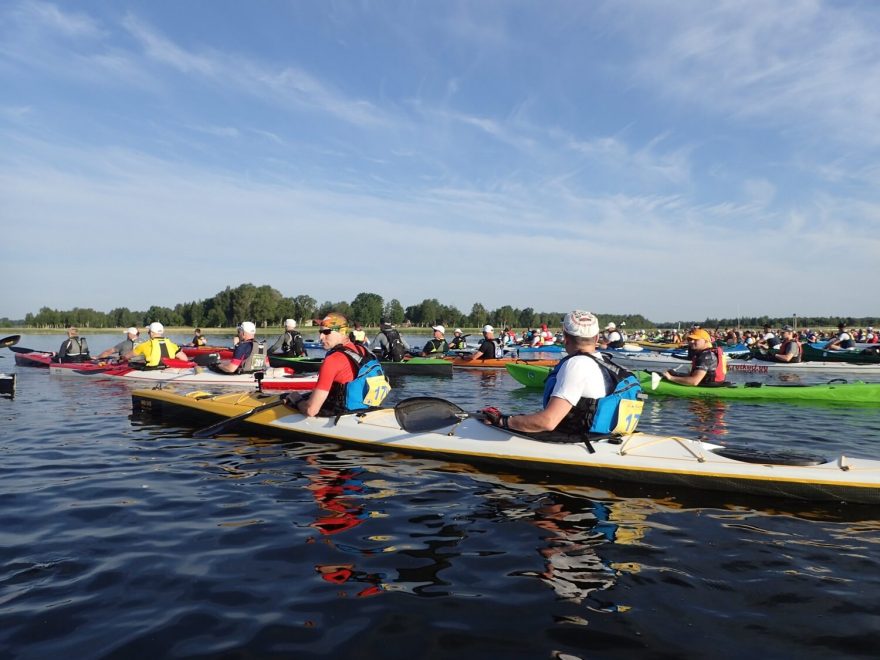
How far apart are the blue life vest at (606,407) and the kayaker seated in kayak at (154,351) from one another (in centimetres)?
1442

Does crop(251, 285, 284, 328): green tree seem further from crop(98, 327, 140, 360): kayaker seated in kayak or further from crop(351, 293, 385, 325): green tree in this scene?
crop(98, 327, 140, 360): kayaker seated in kayak

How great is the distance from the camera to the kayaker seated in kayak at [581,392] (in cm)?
579

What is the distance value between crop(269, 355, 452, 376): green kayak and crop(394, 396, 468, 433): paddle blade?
38.7 ft

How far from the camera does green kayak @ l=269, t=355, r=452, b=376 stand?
19.2 m

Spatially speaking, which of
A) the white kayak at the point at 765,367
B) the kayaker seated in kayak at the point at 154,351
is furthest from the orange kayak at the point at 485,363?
the kayaker seated in kayak at the point at 154,351

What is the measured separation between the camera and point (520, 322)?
525ft

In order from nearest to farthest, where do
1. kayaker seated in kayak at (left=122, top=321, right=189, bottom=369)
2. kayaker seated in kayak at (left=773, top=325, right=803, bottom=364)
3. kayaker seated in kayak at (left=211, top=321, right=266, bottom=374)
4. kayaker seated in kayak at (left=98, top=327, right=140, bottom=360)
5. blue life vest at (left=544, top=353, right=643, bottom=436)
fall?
blue life vest at (left=544, top=353, right=643, bottom=436) → kayaker seated in kayak at (left=211, top=321, right=266, bottom=374) → kayaker seated in kayak at (left=122, top=321, right=189, bottom=369) → kayaker seated in kayak at (left=98, top=327, right=140, bottom=360) → kayaker seated in kayak at (left=773, top=325, right=803, bottom=364)

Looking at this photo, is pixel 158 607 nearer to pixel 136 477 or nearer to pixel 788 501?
pixel 136 477

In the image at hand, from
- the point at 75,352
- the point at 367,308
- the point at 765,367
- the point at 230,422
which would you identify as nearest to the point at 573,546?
the point at 230,422

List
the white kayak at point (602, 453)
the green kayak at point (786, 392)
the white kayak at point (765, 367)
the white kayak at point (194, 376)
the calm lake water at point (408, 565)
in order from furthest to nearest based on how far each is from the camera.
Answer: the white kayak at point (765, 367) → the white kayak at point (194, 376) → the green kayak at point (786, 392) → the white kayak at point (602, 453) → the calm lake water at point (408, 565)

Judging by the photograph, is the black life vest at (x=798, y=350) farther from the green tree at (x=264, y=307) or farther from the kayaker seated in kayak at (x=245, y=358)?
the green tree at (x=264, y=307)

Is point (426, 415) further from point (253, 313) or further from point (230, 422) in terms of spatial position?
point (253, 313)

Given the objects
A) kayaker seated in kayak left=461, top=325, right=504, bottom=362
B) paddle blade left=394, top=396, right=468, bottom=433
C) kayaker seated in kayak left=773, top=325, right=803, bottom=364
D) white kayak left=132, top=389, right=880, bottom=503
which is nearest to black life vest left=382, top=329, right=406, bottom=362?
kayaker seated in kayak left=461, top=325, right=504, bottom=362

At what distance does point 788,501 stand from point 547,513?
2.39 metres
